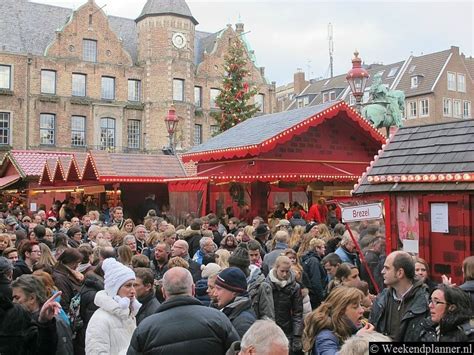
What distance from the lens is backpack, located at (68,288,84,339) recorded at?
531 cm

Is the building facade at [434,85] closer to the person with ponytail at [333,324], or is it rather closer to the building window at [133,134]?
the building window at [133,134]

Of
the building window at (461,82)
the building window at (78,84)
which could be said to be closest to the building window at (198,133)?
the building window at (78,84)

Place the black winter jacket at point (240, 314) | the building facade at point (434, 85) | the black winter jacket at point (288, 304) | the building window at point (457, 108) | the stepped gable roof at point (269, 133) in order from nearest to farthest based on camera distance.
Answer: the black winter jacket at point (240, 314), the black winter jacket at point (288, 304), the stepped gable roof at point (269, 133), the building facade at point (434, 85), the building window at point (457, 108)

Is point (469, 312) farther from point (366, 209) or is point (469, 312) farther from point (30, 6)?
point (30, 6)

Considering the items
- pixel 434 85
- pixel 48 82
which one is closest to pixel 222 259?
pixel 48 82

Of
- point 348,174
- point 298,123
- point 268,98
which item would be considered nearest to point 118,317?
point 298,123

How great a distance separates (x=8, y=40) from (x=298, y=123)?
3159cm

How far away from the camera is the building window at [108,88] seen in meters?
43.1

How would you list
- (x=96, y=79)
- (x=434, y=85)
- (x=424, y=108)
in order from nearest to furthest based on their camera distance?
(x=96, y=79), (x=434, y=85), (x=424, y=108)

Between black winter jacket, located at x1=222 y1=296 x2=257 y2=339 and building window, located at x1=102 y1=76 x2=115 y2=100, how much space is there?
40.5m

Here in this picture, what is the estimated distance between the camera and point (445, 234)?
22.1 ft

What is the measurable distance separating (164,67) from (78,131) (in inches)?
324

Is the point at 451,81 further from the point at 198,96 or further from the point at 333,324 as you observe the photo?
the point at 333,324

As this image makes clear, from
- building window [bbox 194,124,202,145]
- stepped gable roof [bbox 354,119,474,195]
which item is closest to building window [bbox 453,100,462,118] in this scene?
building window [bbox 194,124,202,145]
